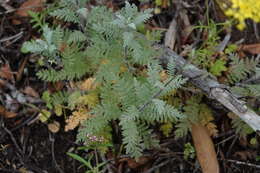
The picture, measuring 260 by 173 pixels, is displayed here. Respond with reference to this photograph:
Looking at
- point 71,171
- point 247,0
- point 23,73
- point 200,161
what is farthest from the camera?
point 23,73

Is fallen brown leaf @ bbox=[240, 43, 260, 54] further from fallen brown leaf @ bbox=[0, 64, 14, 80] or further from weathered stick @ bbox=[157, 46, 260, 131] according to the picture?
fallen brown leaf @ bbox=[0, 64, 14, 80]

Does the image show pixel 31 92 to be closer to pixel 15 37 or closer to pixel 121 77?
pixel 15 37

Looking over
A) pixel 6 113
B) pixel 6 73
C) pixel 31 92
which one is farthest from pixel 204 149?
pixel 6 73

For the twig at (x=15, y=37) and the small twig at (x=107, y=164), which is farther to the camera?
the twig at (x=15, y=37)

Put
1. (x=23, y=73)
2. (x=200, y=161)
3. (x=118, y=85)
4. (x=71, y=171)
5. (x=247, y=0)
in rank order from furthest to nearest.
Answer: (x=23, y=73), (x=71, y=171), (x=200, y=161), (x=247, y=0), (x=118, y=85)

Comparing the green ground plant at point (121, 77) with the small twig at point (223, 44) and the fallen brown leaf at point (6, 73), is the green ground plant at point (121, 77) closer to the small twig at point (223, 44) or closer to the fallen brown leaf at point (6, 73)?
the small twig at point (223, 44)

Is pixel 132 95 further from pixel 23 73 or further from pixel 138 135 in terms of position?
pixel 23 73

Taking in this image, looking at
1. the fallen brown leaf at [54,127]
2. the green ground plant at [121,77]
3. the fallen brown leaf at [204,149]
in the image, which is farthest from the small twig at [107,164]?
the fallen brown leaf at [204,149]

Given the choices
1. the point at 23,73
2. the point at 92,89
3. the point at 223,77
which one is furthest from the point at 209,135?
the point at 23,73
